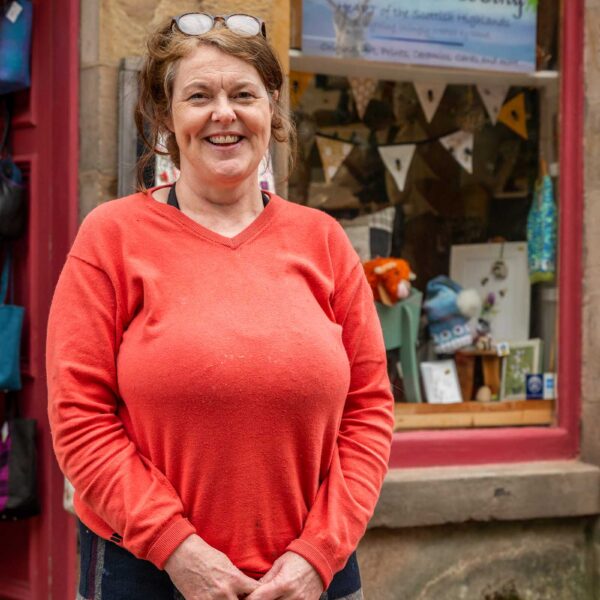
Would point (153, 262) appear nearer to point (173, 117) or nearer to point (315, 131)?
point (173, 117)

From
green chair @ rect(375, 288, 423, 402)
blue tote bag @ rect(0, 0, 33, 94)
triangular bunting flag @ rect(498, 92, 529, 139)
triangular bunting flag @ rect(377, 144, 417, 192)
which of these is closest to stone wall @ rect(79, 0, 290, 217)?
blue tote bag @ rect(0, 0, 33, 94)

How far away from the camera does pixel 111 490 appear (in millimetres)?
2150

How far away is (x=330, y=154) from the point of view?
481 centimetres

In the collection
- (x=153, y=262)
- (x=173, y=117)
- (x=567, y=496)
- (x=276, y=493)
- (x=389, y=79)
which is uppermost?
(x=389, y=79)

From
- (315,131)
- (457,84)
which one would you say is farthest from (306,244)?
(457,84)

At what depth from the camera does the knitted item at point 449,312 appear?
16.2ft

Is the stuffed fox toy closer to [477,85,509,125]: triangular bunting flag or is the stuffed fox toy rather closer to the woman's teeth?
[477,85,509,125]: triangular bunting flag

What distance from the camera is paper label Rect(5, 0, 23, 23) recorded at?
14.0 ft

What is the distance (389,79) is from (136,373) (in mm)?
2959

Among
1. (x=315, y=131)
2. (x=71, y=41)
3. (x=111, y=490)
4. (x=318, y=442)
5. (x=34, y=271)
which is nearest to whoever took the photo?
(x=111, y=490)

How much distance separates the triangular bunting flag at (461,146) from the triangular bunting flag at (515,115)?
192mm

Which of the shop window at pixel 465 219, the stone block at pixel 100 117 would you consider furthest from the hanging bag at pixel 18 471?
the shop window at pixel 465 219

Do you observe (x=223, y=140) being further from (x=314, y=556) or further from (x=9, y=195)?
(x=9, y=195)

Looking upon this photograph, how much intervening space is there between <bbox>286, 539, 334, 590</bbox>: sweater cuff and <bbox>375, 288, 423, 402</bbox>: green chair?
2588 mm
